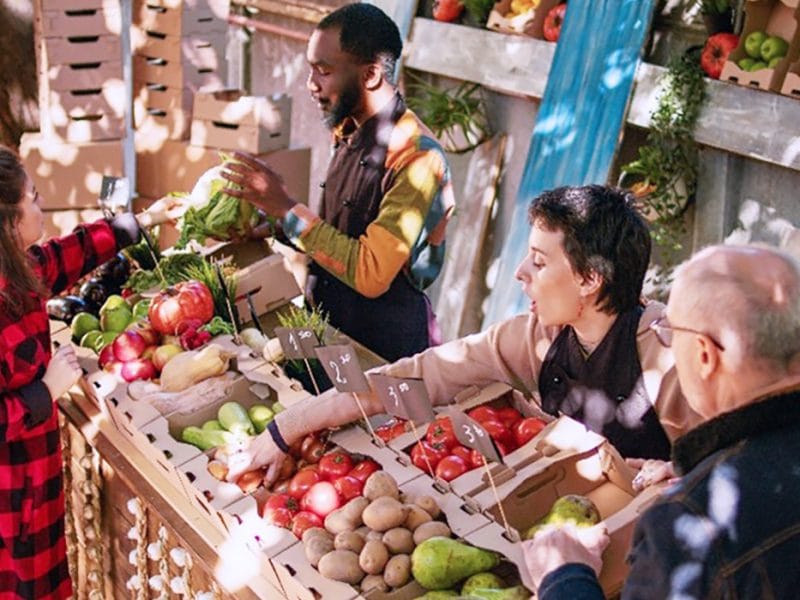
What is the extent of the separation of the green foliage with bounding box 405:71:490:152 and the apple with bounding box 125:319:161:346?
9.15ft

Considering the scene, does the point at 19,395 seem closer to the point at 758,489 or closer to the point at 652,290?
the point at 758,489

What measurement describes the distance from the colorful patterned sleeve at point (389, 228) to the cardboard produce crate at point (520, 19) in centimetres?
229

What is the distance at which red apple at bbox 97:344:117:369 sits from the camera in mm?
3133

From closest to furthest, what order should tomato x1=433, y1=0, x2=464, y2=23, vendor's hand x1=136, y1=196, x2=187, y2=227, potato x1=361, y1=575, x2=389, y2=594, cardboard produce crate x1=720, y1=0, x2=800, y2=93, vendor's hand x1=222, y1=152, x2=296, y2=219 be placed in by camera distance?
1. potato x1=361, y1=575, x2=389, y2=594
2. vendor's hand x1=222, y1=152, x2=296, y2=219
3. vendor's hand x1=136, y1=196, x2=187, y2=227
4. cardboard produce crate x1=720, y1=0, x2=800, y2=93
5. tomato x1=433, y1=0, x2=464, y2=23

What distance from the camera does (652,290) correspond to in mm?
4891

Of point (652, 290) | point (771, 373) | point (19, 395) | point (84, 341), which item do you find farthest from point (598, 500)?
point (652, 290)

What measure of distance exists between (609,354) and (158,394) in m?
1.18

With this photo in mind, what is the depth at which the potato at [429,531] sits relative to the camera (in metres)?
2.16

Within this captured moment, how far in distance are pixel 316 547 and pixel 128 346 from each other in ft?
3.82

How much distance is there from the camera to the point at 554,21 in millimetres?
5219

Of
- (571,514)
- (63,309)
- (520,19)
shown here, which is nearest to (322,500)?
(571,514)

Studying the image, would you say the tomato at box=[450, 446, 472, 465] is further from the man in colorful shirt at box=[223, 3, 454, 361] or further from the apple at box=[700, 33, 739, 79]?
the apple at box=[700, 33, 739, 79]

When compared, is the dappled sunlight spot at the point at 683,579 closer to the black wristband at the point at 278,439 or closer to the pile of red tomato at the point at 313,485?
the pile of red tomato at the point at 313,485

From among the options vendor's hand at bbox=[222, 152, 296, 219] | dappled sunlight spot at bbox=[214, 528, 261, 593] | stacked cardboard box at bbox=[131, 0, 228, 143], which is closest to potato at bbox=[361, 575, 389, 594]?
dappled sunlight spot at bbox=[214, 528, 261, 593]
